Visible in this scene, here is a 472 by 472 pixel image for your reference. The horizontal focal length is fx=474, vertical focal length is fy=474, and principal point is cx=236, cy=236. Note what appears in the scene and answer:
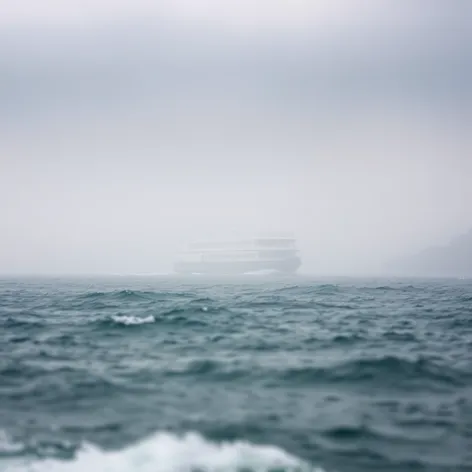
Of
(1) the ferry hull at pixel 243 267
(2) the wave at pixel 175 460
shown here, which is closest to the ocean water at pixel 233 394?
(2) the wave at pixel 175 460

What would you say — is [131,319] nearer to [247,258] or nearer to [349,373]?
[349,373]

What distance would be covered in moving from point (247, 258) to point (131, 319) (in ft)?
338

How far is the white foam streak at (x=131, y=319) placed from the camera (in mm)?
17461

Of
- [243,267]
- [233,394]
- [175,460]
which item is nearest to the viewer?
[175,460]

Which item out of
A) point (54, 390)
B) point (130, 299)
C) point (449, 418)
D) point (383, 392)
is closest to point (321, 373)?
point (383, 392)

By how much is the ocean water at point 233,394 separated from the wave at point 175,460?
0.07 ft

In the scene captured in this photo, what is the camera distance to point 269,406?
957 centimetres

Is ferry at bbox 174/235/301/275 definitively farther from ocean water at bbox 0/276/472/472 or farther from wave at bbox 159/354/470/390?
wave at bbox 159/354/470/390

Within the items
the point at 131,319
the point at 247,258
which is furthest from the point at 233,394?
the point at 247,258

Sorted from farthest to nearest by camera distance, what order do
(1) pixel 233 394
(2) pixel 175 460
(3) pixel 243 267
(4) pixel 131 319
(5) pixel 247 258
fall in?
(5) pixel 247 258
(3) pixel 243 267
(4) pixel 131 319
(1) pixel 233 394
(2) pixel 175 460

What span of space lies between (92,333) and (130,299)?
8.76m

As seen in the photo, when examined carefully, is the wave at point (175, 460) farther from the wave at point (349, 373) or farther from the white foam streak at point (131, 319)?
the white foam streak at point (131, 319)

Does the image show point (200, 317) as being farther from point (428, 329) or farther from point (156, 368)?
point (428, 329)

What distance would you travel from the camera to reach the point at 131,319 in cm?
1809
